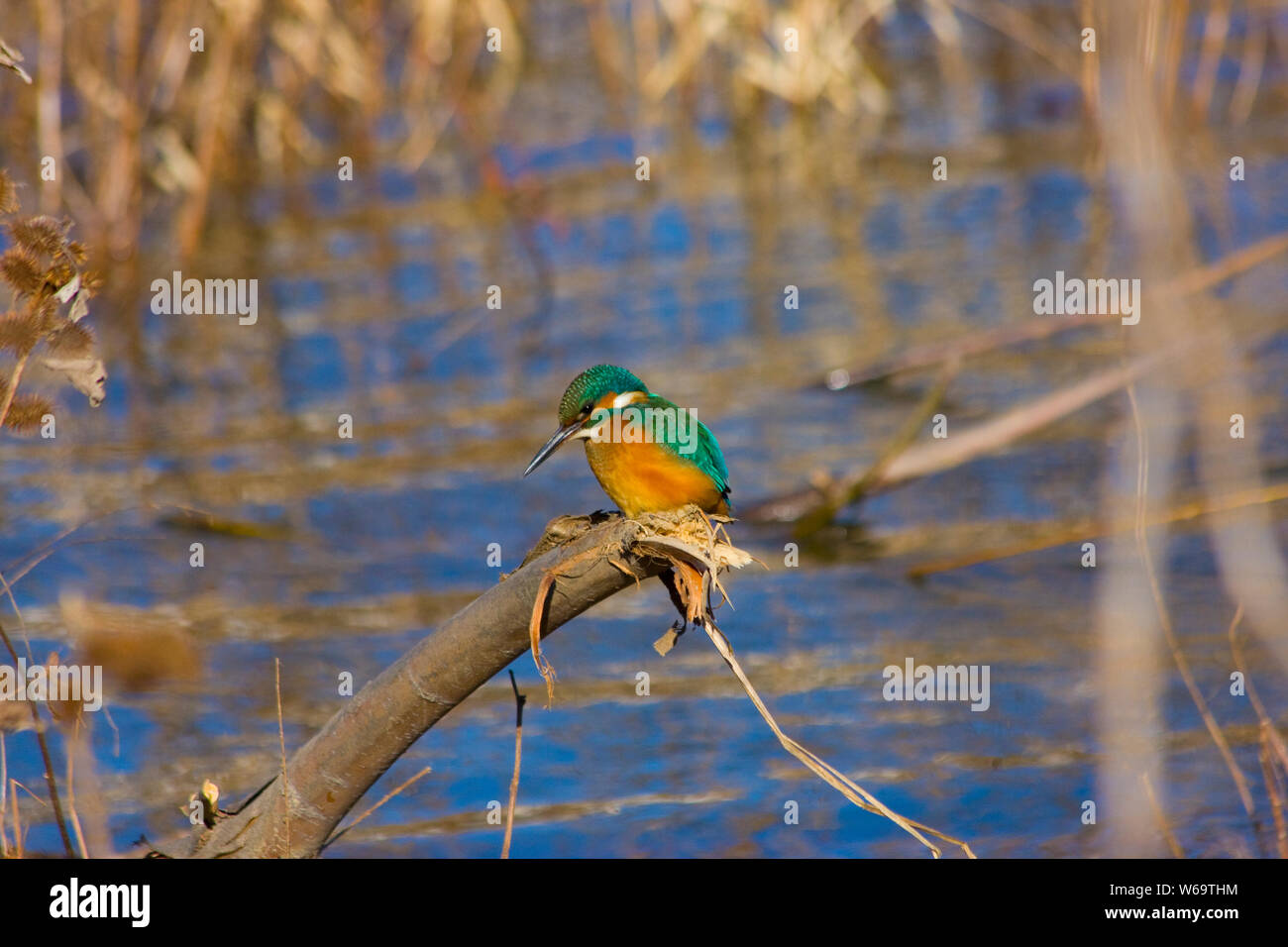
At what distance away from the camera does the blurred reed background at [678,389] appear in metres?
4.25

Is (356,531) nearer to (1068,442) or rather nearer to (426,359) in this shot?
(426,359)

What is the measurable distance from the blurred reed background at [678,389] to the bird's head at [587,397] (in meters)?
1.00

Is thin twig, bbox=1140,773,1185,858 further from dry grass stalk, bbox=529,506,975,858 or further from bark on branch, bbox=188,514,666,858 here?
bark on branch, bbox=188,514,666,858

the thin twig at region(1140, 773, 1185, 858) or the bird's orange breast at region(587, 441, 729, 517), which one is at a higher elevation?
the bird's orange breast at region(587, 441, 729, 517)

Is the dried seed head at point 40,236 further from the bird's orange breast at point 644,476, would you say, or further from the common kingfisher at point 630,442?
the bird's orange breast at point 644,476

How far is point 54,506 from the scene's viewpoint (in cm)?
674

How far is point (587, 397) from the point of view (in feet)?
9.97

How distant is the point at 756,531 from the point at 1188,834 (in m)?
2.56

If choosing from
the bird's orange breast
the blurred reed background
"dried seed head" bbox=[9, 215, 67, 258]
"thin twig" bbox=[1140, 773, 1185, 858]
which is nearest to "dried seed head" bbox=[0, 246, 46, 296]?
"dried seed head" bbox=[9, 215, 67, 258]

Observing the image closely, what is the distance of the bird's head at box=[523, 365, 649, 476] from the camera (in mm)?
3039

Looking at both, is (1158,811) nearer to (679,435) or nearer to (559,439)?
(679,435)

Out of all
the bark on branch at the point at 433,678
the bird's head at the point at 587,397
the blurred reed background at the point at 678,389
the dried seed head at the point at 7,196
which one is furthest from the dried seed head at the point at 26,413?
the bird's head at the point at 587,397

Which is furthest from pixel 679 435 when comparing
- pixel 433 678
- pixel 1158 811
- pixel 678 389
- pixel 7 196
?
pixel 678 389

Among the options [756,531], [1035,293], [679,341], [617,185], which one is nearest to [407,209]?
[617,185]
